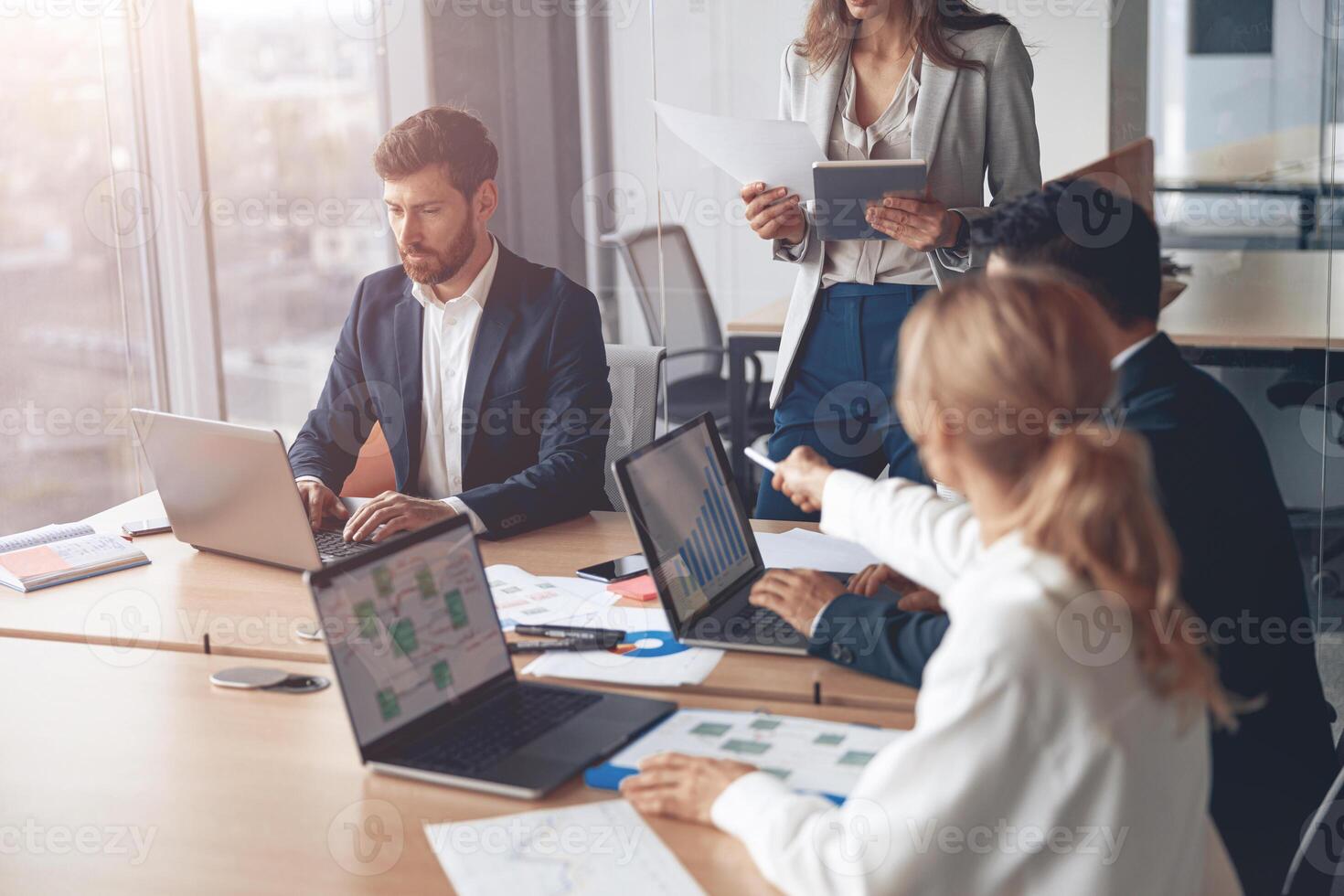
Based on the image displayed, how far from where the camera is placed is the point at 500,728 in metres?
1.49

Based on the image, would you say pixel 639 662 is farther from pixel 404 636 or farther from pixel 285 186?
pixel 285 186

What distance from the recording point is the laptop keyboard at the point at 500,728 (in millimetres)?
1409

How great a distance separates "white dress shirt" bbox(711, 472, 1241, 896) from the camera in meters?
1.03

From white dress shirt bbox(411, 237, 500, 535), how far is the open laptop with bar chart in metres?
0.85

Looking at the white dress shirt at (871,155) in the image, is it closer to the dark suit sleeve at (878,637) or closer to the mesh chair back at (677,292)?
the dark suit sleeve at (878,637)

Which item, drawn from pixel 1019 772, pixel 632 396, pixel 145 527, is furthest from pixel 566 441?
pixel 1019 772

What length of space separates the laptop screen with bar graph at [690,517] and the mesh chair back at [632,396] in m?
0.73

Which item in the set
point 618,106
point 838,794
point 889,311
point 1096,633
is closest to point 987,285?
point 1096,633

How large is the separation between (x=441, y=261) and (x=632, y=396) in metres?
0.49

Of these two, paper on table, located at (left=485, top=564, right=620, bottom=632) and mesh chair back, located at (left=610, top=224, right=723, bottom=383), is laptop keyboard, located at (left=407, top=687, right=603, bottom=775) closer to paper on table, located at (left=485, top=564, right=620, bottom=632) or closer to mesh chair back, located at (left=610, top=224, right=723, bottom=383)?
paper on table, located at (left=485, top=564, right=620, bottom=632)

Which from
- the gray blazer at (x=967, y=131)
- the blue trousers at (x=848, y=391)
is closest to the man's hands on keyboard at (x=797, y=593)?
the blue trousers at (x=848, y=391)

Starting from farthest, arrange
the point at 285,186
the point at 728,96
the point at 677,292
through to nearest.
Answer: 1. the point at 285,186
2. the point at 677,292
3. the point at 728,96

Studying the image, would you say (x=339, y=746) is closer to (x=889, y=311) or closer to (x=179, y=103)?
(x=889, y=311)

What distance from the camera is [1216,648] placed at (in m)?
1.43
